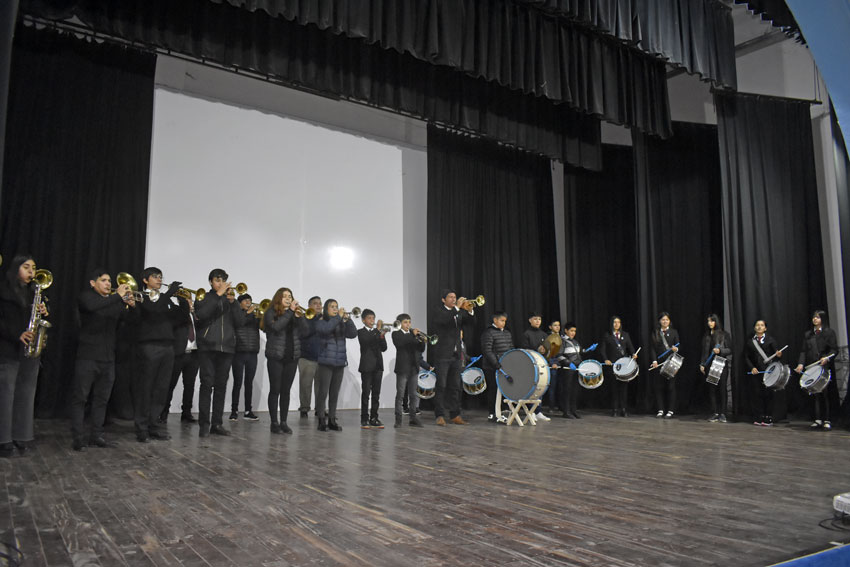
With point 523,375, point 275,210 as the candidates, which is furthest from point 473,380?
point 275,210

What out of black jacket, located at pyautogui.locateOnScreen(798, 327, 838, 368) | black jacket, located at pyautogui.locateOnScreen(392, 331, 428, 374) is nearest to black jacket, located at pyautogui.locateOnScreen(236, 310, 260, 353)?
black jacket, located at pyautogui.locateOnScreen(392, 331, 428, 374)

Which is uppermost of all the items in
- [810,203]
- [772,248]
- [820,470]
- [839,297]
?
[810,203]

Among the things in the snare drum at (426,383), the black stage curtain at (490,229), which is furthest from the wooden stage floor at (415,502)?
the black stage curtain at (490,229)

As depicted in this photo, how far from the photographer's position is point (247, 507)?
303 cm

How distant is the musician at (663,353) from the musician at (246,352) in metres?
5.89

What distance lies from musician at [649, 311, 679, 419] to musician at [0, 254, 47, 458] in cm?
805

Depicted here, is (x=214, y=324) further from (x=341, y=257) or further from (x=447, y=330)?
(x=341, y=257)

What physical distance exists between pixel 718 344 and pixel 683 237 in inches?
102

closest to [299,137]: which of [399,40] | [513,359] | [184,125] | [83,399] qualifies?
[184,125]

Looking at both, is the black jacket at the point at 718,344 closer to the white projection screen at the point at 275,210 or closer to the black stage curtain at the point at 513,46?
the black stage curtain at the point at 513,46

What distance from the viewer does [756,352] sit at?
889 cm

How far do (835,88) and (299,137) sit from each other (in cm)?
831

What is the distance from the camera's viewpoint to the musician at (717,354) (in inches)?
354

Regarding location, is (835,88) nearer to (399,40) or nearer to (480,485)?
(480,485)
